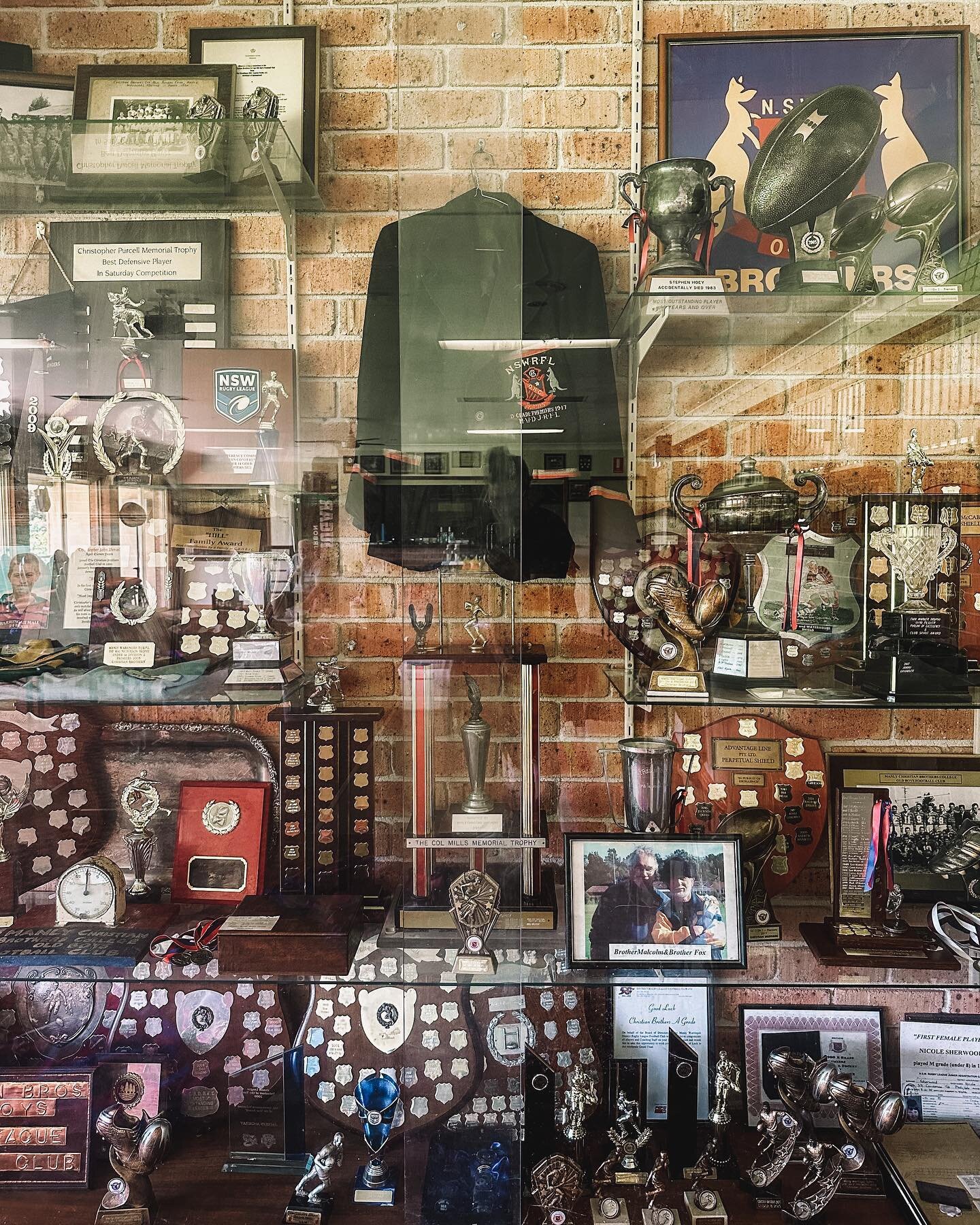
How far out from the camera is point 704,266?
1389 mm

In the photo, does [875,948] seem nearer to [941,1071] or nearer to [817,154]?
[941,1071]

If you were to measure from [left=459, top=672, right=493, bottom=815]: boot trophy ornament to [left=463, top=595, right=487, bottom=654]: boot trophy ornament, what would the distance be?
0.05 meters

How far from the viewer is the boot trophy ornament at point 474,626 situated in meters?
1.13

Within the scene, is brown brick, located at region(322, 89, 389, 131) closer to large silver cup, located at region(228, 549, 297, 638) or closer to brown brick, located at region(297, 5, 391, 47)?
brown brick, located at region(297, 5, 391, 47)

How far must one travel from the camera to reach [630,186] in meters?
1.44

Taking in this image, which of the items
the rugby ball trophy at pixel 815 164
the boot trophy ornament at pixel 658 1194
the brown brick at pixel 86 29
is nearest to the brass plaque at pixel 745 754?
the boot trophy ornament at pixel 658 1194

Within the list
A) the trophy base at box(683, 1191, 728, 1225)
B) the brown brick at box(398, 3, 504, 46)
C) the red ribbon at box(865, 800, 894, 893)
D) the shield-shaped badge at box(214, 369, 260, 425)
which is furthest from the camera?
the shield-shaped badge at box(214, 369, 260, 425)

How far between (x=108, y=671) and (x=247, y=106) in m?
0.99

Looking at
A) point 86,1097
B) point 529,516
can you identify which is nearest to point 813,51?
point 529,516

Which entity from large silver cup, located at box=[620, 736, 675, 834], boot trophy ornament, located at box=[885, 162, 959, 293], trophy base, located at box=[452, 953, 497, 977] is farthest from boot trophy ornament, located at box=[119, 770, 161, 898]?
boot trophy ornament, located at box=[885, 162, 959, 293]

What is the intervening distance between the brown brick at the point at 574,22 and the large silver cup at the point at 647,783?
1.22 metres

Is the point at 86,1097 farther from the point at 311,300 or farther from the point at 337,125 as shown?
the point at 337,125

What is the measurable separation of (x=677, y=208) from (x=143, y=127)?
0.92m

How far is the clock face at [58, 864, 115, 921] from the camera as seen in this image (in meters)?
1.38
